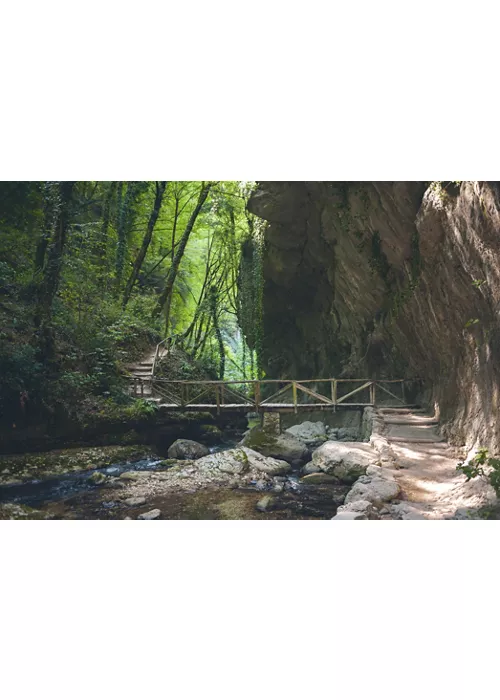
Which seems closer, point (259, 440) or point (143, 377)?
point (259, 440)

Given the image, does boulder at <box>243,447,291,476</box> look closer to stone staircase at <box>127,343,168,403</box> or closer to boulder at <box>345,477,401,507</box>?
boulder at <box>345,477,401,507</box>

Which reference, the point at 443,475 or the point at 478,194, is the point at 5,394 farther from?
the point at 478,194

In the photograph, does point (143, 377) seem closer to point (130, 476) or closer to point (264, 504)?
point (130, 476)

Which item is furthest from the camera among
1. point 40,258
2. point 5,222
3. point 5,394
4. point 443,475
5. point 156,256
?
point 156,256


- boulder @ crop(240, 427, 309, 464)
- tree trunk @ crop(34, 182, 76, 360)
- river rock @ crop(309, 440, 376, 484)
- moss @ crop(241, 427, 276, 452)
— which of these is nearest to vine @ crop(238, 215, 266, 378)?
moss @ crop(241, 427, 276, 452)

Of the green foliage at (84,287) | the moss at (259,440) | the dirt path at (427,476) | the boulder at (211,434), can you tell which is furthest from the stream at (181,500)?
the boulder at (211,434)

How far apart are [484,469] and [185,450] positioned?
15.6ft

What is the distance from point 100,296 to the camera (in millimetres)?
8578

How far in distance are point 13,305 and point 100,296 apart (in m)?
2.61

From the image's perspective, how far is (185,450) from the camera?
290 inches

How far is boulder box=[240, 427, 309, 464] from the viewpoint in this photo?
6.91 metres

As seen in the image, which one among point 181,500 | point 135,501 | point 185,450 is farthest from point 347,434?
point 135,501

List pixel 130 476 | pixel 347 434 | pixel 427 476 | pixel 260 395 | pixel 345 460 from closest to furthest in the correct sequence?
pixel 427 476 → pixel 345 460 → pixel 130 476 → pixel 260 395 → pixel 347 434
